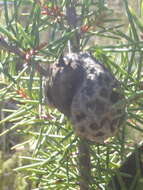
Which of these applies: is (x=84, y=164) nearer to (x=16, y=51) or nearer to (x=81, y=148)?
(x=81, y=148)

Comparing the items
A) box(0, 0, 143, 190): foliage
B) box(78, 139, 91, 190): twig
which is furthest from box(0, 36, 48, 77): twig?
box(78, 139, 91, 190): twig

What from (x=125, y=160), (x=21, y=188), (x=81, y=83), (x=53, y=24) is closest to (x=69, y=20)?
(x=53, y=24)

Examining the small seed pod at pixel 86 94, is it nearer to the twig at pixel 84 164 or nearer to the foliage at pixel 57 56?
the foliage at pixel 57 56

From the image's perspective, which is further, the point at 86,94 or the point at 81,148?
the point at 81,148

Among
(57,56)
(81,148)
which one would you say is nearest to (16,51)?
(57,56)

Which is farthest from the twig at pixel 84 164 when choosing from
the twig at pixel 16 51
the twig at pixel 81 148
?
the twig at pixel 16 51

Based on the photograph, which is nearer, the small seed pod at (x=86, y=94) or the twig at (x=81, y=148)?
the small seed pod at (x=86, y=94)

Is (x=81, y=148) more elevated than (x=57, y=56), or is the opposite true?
(x=57, y=56)

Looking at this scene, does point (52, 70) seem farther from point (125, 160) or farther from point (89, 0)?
point (125, 160)
